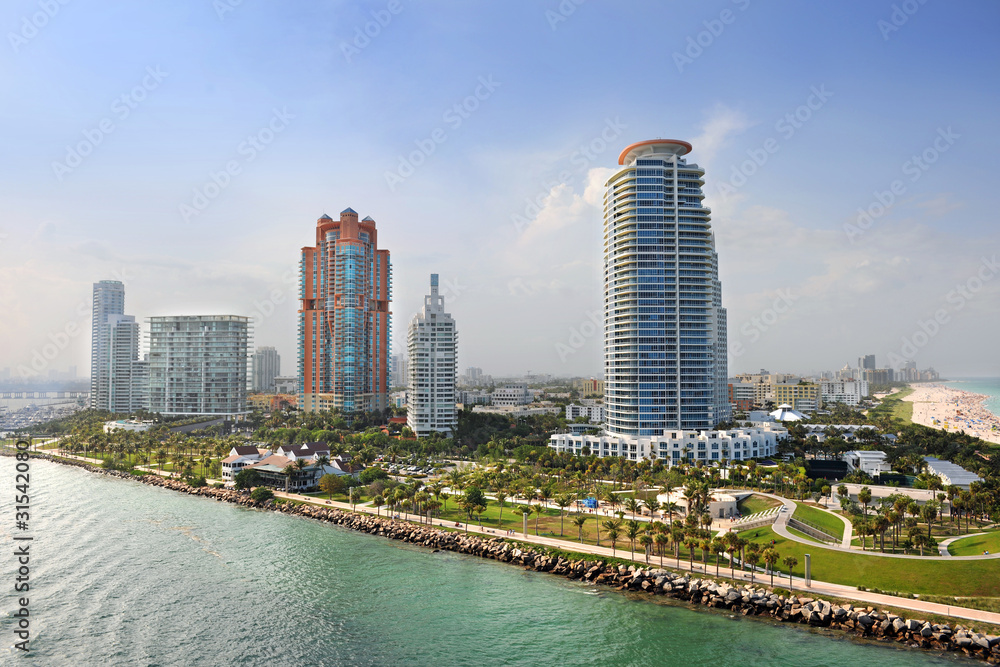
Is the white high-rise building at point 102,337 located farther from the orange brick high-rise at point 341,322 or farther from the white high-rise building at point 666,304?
the white high-rise building at point 666,304

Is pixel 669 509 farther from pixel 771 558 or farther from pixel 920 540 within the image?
pixel 920 540

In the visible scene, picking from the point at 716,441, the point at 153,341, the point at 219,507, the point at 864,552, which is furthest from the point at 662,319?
the point at 153,341

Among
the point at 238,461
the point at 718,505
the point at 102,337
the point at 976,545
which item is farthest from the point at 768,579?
the point at 102,337

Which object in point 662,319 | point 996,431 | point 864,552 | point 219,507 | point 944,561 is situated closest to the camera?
point 944,561

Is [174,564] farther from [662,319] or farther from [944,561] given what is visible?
[662,319]

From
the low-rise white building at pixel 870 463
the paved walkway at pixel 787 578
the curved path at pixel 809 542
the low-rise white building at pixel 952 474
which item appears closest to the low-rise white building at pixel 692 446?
the low-rise white building at pixel 870 463

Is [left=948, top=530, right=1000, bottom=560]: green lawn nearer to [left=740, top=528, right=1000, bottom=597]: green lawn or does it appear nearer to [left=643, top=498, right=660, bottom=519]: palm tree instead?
[left=740, top=528, right=1000, bottom=597]: green lawn
